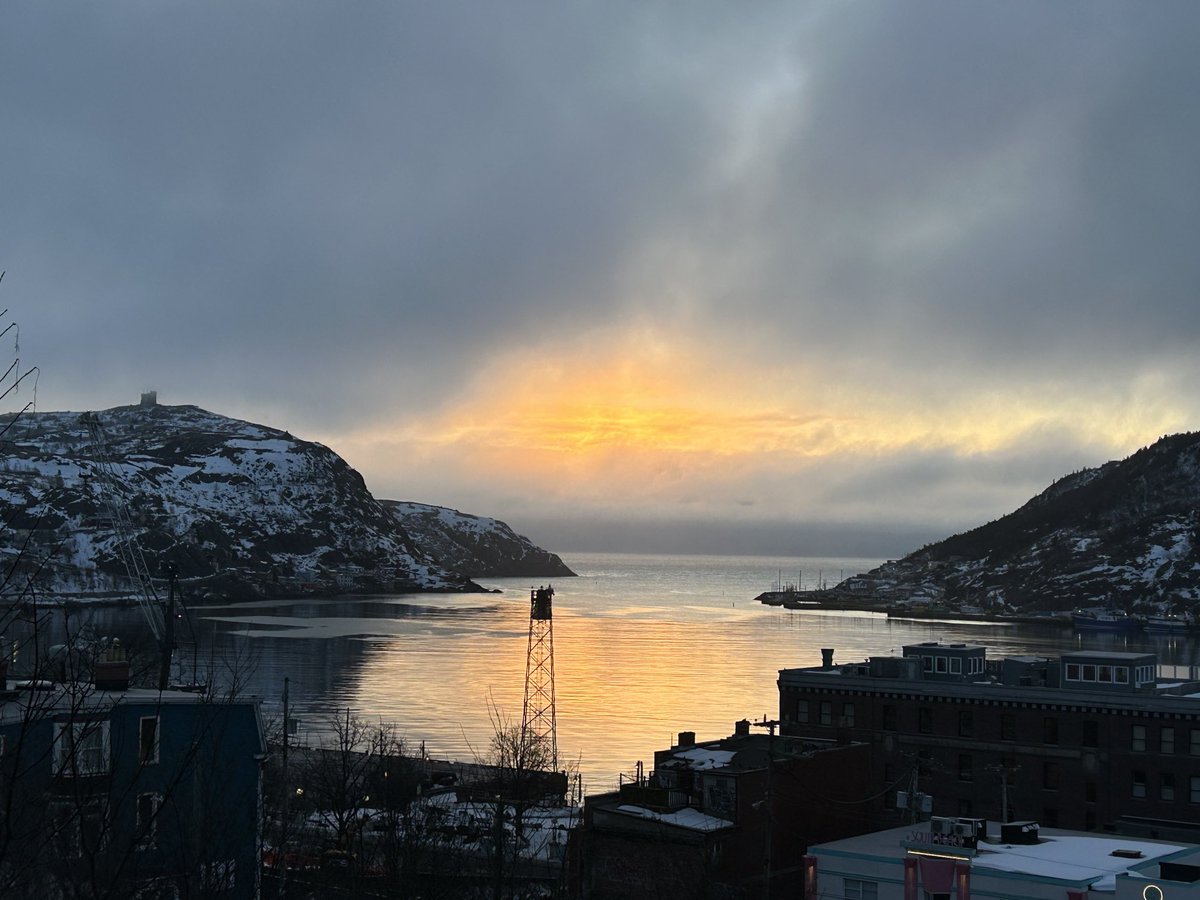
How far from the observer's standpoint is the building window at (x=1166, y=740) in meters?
47.4

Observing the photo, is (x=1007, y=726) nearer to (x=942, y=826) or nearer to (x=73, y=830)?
(x=942, y=826)

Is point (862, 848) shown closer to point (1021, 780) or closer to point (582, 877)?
point (582, 877)

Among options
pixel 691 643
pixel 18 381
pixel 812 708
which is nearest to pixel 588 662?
pixel 691 643

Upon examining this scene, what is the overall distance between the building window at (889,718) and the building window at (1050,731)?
626 cm

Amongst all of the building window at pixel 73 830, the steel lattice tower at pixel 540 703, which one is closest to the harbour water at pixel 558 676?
the steel lattice tower at pixel 540 703

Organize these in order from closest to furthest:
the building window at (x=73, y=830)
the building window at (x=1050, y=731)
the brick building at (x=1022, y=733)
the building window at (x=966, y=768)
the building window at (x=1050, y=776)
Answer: the building window at (x=73, y=830) → the brick building at (x=1022, y=733) → the building window at (x=1050, y=776) → the building window at (x=1050, y=731) → the building window at (x=966, y=768)

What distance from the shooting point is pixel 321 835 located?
38.9m

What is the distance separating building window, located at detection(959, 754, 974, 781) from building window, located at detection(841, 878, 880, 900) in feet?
70.7

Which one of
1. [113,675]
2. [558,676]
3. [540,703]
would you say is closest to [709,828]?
[113,675]

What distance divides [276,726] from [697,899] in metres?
48.3

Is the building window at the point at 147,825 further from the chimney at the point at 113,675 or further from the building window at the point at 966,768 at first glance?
the building window at the point at 966,768

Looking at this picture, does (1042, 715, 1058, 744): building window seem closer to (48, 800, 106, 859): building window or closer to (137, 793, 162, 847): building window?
(48, 800, 106, 859): building window

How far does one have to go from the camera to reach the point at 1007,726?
51094mm

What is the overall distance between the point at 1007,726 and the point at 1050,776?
8.40 feet
